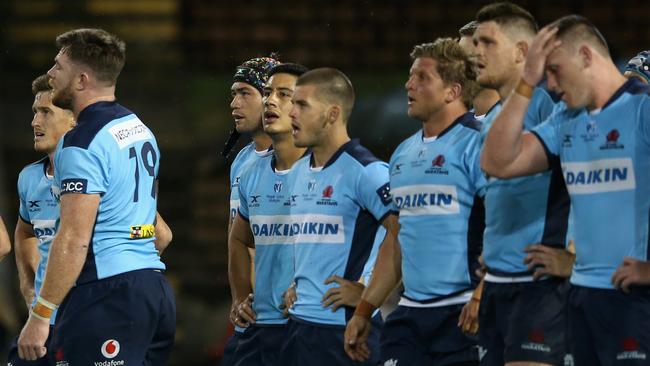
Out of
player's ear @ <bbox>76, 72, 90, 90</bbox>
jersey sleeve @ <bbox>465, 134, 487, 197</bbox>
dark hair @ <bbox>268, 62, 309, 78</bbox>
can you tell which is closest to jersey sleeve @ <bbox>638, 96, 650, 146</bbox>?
jersey sleeve @ <bbox>465, 134, 487, 197</bbox>

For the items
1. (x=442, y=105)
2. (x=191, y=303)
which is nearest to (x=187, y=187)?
(x=191, y=303)

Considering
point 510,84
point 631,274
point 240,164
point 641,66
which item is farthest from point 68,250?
point 641,66

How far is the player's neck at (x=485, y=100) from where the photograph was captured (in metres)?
6.72

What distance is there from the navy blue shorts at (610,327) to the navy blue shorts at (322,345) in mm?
1429

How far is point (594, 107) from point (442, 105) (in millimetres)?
1126

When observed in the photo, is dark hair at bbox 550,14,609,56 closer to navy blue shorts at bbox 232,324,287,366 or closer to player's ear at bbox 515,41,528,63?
player's ear at bbox 515,41,528,63

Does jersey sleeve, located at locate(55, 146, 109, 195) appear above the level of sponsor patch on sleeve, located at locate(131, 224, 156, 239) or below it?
above

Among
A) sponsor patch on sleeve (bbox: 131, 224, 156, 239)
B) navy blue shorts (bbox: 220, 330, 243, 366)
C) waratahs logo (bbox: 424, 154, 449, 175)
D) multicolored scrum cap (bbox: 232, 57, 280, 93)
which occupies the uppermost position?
multicolored scrum cap (bbox: 232, 57, 280, 93)

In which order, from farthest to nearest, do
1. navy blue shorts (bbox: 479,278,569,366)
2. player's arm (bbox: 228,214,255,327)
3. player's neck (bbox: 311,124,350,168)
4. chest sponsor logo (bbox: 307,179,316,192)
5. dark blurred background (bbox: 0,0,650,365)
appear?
dark blurred background (bbox: 0,0,650,365) → player's arm (bbox: 228,214,255,327) → player's neck (bbox: 311,124,350,168) → chest sponsor logo (bbox: 307,179,316,192) → navy blue shorts (bbox: 479,278,569,366)

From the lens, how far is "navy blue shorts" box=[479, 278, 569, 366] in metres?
5.43

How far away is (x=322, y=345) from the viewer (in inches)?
253

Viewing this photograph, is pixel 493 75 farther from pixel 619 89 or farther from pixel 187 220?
pixel 187 220

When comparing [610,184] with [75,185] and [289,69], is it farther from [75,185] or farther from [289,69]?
[289,69]

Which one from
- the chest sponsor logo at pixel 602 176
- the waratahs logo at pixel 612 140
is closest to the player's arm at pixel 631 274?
the chest sponsor logo at pixel 602 176
